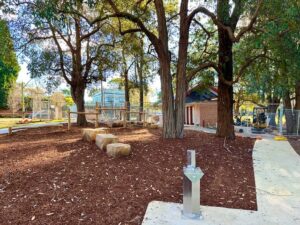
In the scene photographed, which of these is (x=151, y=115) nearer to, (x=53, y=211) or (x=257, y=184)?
(x=257, y=184)

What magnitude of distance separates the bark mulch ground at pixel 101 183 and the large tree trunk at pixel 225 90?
7.85 feet

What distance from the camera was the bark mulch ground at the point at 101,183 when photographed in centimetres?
350

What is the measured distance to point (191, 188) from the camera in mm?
3367

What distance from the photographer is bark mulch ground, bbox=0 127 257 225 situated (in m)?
3.50

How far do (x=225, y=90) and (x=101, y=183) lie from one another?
19.1 ft

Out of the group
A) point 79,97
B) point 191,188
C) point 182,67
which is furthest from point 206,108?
point 191,188

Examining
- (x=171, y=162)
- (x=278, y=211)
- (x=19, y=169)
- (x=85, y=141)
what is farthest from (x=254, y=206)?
(x=85, y=141)

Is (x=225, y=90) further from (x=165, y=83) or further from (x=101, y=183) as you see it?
(x=101, y=183)

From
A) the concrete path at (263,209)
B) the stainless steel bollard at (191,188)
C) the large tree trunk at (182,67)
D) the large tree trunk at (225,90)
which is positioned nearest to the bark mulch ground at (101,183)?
the concrete path at (263,209)

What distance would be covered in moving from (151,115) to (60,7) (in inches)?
560

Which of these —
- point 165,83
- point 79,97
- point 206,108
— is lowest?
point 206,108

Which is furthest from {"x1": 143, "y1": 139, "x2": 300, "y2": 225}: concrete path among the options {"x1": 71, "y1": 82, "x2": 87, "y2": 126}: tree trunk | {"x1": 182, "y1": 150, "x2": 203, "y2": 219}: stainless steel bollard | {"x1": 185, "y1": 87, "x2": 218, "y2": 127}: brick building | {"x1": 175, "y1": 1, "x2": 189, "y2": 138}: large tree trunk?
{"x1": 185, "y1": 87, "x2": 218, "y2": 127}: brick building

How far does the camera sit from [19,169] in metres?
4.90

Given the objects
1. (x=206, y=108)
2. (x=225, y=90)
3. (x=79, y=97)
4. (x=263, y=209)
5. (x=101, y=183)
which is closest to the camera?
(x=263, y=209)
